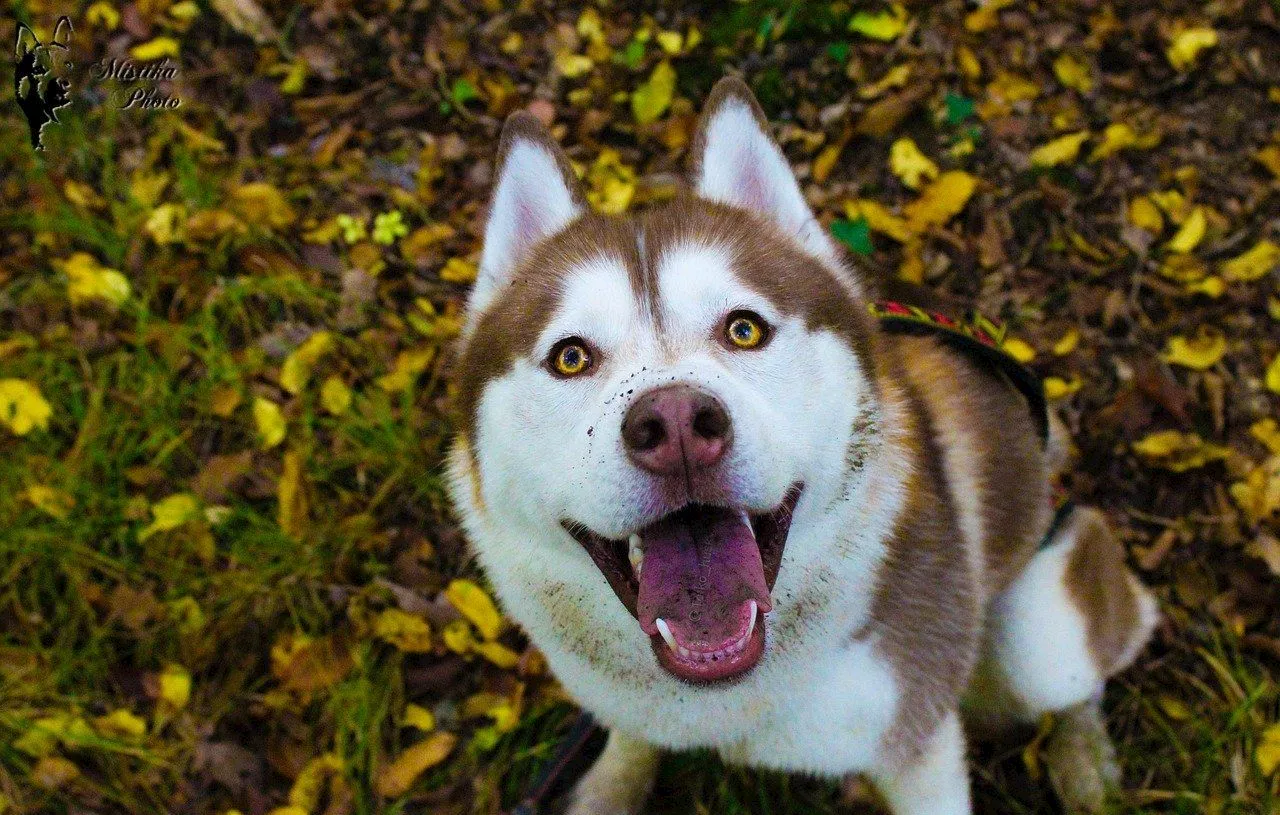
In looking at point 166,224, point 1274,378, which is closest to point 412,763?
point 166,224

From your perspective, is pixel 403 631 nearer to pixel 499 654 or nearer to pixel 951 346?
pixel 499 654

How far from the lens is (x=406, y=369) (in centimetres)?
350

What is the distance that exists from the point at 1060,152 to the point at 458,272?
246cm

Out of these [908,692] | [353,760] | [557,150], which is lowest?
[353,760]

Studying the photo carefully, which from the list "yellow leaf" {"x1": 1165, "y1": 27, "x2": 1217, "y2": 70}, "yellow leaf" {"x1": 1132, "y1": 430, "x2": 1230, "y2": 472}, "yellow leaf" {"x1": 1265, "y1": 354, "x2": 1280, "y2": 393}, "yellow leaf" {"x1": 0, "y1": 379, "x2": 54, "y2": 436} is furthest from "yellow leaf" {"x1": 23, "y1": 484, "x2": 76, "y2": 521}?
"yellow leaf" {"x1": 1165, "y1": 27, "x2": 1217, "y2": 70}

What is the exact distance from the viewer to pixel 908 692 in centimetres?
208

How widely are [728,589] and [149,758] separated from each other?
87.9 inches

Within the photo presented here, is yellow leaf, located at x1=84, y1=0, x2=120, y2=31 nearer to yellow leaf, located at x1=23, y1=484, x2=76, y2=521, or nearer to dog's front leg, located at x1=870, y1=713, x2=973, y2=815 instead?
yellow leaf, located at x1=23, y1=484, x2=76, y2=521

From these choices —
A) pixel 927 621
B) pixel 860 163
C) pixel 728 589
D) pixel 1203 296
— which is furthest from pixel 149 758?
pixel 1203 296

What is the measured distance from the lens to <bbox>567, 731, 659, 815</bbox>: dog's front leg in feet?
8.87

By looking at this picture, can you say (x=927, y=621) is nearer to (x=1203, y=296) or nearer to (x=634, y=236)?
(x=634, y=236)

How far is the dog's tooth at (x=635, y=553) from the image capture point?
1.74 metres

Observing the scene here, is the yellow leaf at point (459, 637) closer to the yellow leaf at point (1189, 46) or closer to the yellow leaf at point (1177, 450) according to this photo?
the yellow leaf at point (1177, 450)

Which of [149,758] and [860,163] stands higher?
[860,163]
